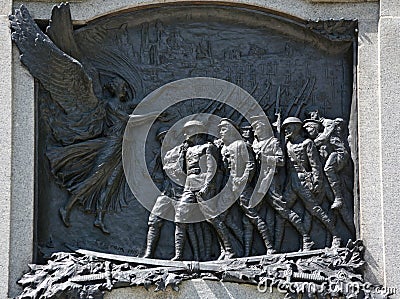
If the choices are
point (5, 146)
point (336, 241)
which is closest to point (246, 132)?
point (336, 241)

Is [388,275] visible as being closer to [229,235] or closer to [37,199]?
[229,235]

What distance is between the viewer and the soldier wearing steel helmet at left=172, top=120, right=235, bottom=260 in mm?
12023

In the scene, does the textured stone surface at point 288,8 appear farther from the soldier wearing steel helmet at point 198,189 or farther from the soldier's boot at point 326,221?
the soldier's boot at point 326,221

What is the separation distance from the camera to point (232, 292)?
11.8 metres

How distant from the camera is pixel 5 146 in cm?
1202

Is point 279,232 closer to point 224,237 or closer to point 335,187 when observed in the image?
point 224,237

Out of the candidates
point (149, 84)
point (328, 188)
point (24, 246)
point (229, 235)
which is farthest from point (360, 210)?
point (24, 246)

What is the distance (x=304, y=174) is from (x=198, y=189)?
3.25ft

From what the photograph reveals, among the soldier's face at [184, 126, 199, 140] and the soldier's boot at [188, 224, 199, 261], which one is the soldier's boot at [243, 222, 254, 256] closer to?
the soldier's boot at [188, 224, 199, 261]

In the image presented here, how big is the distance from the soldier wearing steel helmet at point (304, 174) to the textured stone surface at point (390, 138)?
50 cm

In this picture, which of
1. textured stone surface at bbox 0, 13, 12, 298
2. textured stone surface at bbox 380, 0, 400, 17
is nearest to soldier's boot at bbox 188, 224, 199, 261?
textured stone surface at bbox 0, 13, 12, 298

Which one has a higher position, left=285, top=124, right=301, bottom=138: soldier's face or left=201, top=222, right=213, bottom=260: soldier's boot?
left=285, top=124, right=301, bottom=138: soldier's face

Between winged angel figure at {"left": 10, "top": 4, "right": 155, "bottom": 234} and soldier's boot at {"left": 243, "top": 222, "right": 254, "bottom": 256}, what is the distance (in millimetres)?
1129

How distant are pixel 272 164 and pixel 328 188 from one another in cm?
57
